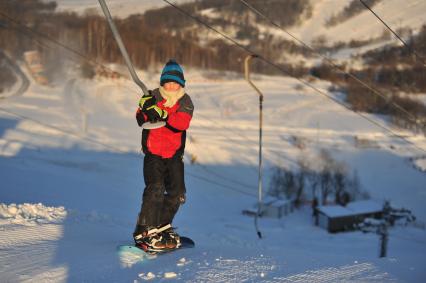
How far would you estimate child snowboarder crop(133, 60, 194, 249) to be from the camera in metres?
2.94

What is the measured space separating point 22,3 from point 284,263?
44.8 m

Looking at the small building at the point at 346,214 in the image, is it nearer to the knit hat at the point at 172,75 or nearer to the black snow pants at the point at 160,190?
the black snow pants at the point at 160,190

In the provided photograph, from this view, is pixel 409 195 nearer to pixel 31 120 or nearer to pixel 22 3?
pixel 31 120

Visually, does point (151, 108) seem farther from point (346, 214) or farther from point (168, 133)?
point (346, 214)

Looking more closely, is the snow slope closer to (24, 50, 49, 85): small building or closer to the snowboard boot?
(24, 50, 49, 85): small building

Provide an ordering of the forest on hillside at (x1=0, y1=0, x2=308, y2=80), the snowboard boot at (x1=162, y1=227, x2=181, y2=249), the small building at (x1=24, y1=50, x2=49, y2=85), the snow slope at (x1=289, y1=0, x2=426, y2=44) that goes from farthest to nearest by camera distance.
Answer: the snow slope at (x1=289, y1=0, x2=426, y2=44)
the forest on hillside at (x1=0, y1=0, x2=308, y2=80)
the small building at (x1=24, y1=50, x2=49, y2=85)
the snowboard boot at (x1=162, y1=227, x2=181, y2=249)

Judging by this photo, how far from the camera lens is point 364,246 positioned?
18.7m

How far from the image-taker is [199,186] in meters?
21.1

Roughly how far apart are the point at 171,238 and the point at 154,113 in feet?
2.94

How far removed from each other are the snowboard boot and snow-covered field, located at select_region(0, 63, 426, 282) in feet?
0.32

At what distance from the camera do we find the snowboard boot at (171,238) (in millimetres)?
3145

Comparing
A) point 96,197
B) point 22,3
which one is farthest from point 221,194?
point 22,3

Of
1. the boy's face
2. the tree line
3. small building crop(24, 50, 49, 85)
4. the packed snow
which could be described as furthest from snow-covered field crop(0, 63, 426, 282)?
small building crop(24, 50, 49, 85)

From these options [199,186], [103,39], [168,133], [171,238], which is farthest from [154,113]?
[103,39]
